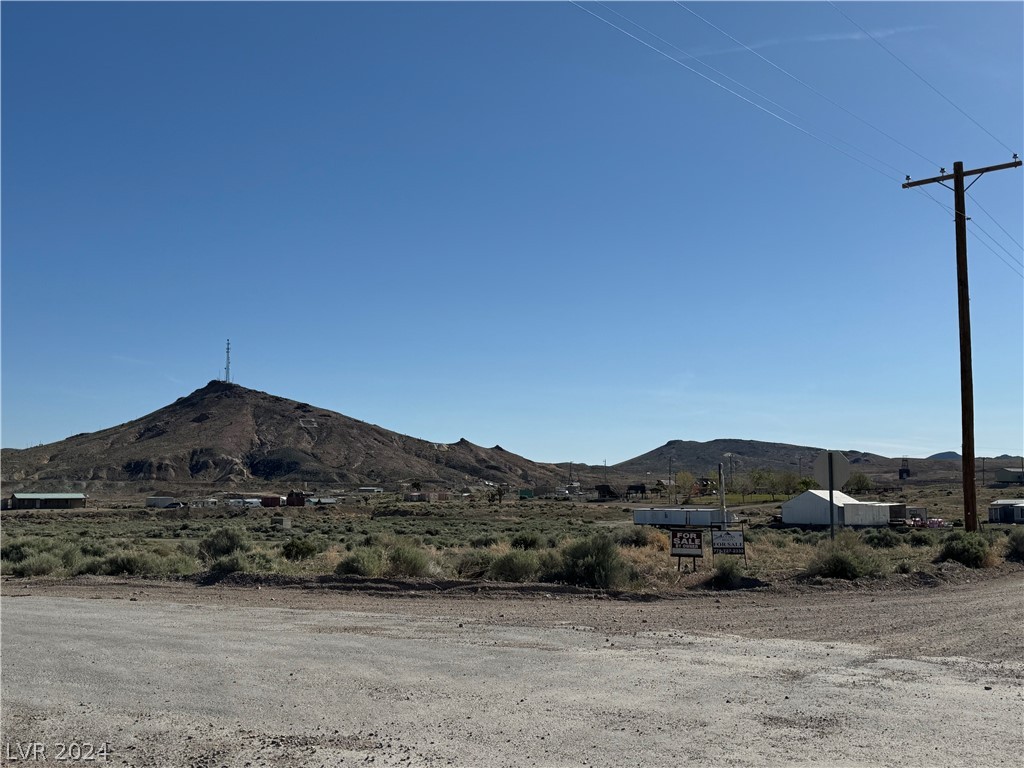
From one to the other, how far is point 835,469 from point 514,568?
7.68m

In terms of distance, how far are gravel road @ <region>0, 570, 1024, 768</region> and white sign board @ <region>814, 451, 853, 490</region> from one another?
4.41m

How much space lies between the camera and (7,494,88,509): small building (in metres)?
116

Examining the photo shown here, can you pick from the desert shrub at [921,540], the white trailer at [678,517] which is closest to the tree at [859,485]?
the white trailer at [678,517]

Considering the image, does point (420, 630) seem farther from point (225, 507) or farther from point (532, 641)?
point (225, 507)

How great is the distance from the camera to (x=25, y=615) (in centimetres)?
1633

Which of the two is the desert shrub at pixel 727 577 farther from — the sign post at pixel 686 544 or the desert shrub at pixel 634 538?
the desert shrub at pixel 634 538

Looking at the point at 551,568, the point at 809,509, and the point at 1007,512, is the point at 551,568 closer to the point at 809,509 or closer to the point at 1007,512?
the point at 809,509

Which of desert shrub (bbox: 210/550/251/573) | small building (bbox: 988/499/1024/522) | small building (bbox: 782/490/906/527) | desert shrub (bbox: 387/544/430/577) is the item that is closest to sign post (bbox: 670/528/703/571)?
desert shrub (bbox: 387/544/430/577)

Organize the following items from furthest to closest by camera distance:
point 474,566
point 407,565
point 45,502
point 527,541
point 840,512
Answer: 1. point 45,502
2. point 840,512
3. point 527,541
4. point 474,566
5. point 407,565

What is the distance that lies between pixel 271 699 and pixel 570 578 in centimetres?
1117

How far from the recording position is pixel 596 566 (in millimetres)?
19625

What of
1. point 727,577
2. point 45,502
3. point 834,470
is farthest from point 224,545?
point 45,502

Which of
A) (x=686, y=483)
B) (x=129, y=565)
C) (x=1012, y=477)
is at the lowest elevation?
(x=129, y=565)

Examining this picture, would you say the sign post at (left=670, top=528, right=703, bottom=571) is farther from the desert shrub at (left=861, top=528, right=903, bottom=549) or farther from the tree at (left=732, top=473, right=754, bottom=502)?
the tree at (left=732, top=473, right=754, bottom=502)
